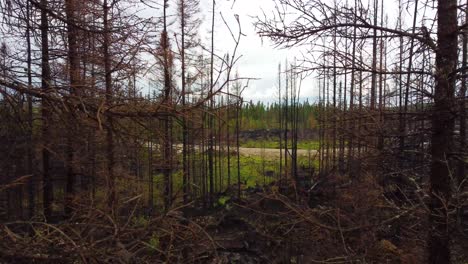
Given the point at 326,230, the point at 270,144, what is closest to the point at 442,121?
the point at 326,230

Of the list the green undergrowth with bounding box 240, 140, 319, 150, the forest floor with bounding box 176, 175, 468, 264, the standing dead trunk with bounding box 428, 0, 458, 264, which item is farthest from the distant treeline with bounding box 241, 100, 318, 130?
the standing dead trunk with bounding box 428, 0, 458, 264

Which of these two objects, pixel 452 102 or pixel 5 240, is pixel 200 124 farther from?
pixel 452 102

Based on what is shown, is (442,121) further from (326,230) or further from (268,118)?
(268,118)

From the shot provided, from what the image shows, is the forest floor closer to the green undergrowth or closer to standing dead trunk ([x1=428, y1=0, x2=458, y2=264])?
standing dead trunk ([x1=428, y1=0, x2=458, y2=264])

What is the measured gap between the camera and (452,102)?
4.80m

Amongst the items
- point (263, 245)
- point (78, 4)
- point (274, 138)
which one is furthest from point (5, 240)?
point (274, 138)

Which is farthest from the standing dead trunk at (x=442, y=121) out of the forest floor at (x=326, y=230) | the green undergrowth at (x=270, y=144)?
the green undergrowth at (x=270, y=144)

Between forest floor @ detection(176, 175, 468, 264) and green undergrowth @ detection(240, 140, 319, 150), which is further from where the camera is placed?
green undergrowth @ detection(240, 140, 319, 150)

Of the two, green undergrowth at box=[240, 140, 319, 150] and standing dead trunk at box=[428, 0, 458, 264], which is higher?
standing dead trunk at box=[428, 0, 458, 264]

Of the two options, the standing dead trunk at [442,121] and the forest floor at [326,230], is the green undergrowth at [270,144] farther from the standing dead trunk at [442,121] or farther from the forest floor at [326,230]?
the standing dead trunk at [442,121]

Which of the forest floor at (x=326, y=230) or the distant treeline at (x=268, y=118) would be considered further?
the distant treeline at (x=268, y=118)

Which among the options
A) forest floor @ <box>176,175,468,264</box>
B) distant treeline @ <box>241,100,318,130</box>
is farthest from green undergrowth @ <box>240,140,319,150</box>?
forest floor @ <box>176,175,468,264</box>

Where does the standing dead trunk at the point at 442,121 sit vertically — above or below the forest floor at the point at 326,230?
above

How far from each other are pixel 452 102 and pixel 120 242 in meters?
4.44
